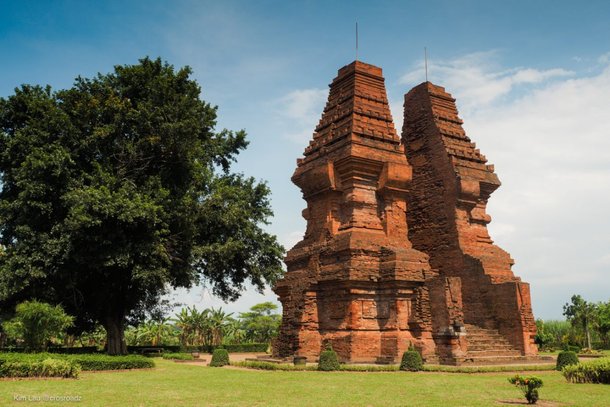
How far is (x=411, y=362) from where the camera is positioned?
583 inches

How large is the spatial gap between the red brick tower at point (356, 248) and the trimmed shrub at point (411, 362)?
1.26 m

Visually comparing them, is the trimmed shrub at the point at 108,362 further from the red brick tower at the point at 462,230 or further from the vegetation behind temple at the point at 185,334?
the vegetation behind temple at the point at 185,334

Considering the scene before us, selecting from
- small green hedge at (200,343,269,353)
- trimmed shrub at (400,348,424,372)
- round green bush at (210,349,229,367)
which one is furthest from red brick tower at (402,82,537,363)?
small green hedge at (200,343,269,353)

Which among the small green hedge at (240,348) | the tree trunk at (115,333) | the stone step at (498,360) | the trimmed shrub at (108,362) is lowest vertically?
the small green hedge at (240,348)

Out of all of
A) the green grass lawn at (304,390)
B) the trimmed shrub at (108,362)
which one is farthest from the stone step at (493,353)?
the trimmed shrub at (108,362)

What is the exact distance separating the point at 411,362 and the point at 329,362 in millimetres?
2310

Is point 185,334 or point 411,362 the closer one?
point 411,362

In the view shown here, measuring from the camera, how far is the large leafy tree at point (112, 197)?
1911cm

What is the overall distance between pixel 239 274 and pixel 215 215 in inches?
192

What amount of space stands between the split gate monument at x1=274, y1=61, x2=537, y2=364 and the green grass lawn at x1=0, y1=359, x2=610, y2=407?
274cm

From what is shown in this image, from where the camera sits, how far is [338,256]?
17906 millimetres

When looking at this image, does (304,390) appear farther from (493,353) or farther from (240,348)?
(240,348)

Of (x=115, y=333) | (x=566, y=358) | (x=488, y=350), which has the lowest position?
(x=566, y=358)

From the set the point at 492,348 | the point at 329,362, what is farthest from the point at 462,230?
the point at 329,362
